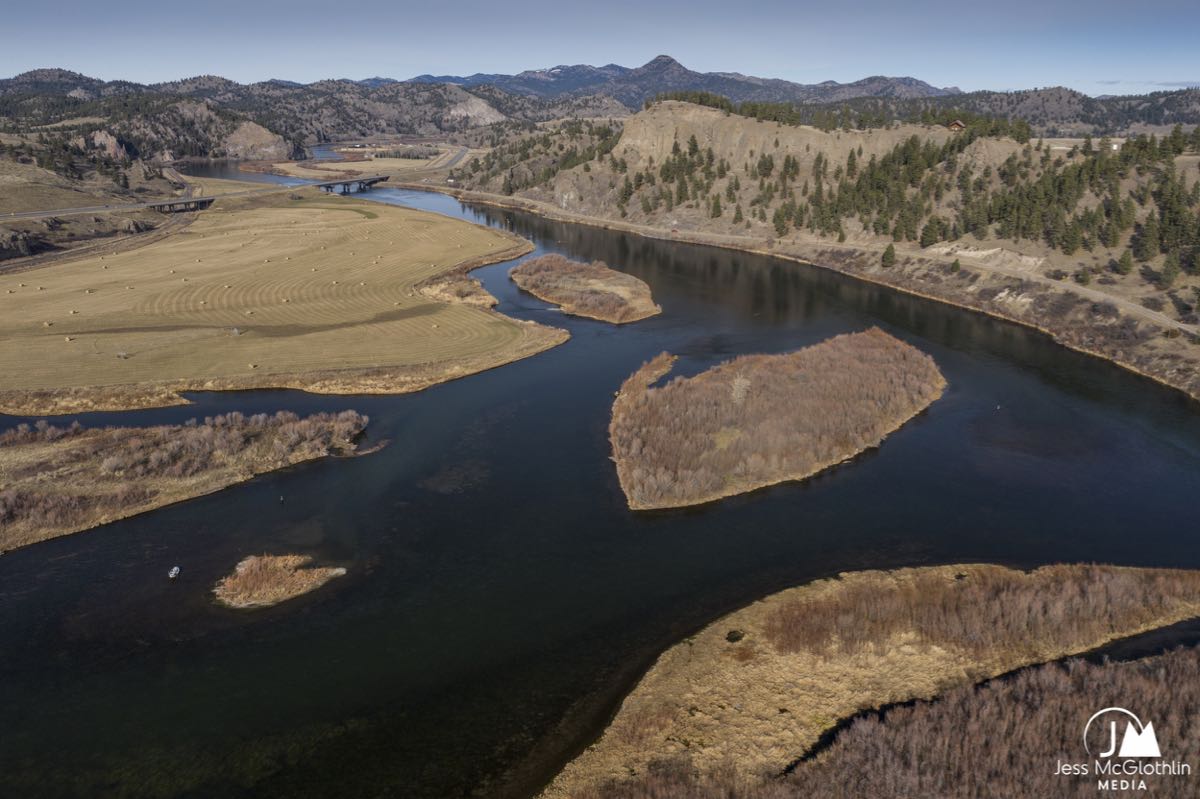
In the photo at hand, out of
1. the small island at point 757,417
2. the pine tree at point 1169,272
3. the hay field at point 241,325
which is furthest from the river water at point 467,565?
the pine tree at point 1169,272

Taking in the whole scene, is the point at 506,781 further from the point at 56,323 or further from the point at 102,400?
the point at 56,323

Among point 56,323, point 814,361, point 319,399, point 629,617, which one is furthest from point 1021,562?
point 56,323

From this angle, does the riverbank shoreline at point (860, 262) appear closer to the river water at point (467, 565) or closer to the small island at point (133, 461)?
the river water at point (467, 565)

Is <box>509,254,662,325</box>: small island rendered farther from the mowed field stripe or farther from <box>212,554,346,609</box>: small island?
<box>212,554,346,609</box>: small island

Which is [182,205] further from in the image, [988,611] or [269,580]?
[988,611]

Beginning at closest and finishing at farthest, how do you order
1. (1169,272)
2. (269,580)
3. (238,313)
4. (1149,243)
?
(269,580), (1169,272), (238,313), (1149,243)

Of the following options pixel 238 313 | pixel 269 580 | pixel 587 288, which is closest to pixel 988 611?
pixel 269 580
